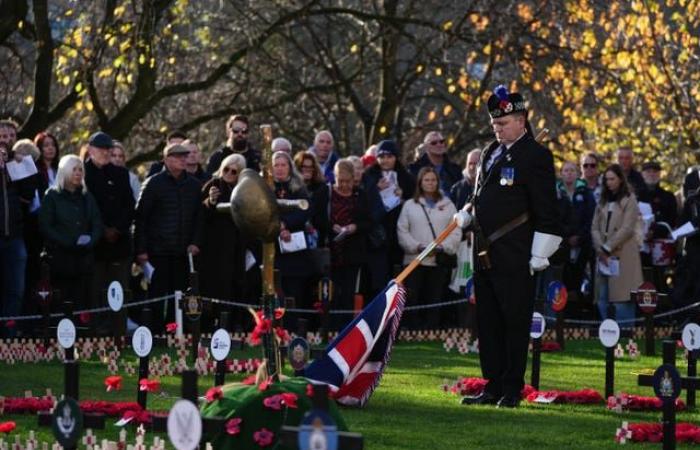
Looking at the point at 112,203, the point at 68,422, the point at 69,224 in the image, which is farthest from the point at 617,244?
the point at 68,422

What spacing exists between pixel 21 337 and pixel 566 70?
13028 mm

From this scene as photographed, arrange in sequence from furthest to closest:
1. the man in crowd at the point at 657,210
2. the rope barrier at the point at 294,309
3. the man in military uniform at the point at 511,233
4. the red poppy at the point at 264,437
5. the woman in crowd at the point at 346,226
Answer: the man in crowd at the point at 657,210 → the woman in crowd at the point at 346,226 → the rope barrier at the point at 294,309 → the man in military uniform at the point at 511,233 → the red poppy at the point at 264,437

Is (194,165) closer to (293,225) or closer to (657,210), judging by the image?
(293,225)

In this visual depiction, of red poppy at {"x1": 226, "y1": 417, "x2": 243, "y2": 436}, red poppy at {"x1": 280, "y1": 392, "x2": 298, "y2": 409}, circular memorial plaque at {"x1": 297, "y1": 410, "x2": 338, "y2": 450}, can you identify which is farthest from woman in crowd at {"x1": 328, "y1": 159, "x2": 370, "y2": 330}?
circular memorial plaque at {"x1": 297, "y1": 410, "x2": 338, "y2": 450}

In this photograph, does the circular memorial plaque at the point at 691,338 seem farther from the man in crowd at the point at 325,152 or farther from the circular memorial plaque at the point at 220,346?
the man in crowd at the point at 325,152

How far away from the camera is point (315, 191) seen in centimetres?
2167

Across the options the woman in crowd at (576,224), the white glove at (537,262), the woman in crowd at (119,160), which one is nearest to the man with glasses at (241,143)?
the woman in crowd at (119,160)

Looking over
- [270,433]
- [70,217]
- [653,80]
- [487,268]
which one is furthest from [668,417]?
[653,80]

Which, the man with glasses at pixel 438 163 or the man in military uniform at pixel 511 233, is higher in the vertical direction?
the man with glasses at pixel 438 163

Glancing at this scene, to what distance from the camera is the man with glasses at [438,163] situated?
76.2 feet

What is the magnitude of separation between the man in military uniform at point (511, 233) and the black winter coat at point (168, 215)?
671cm

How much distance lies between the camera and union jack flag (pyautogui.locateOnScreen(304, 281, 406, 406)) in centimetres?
1385

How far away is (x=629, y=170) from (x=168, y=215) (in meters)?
7.02

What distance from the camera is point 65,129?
32312 mm
